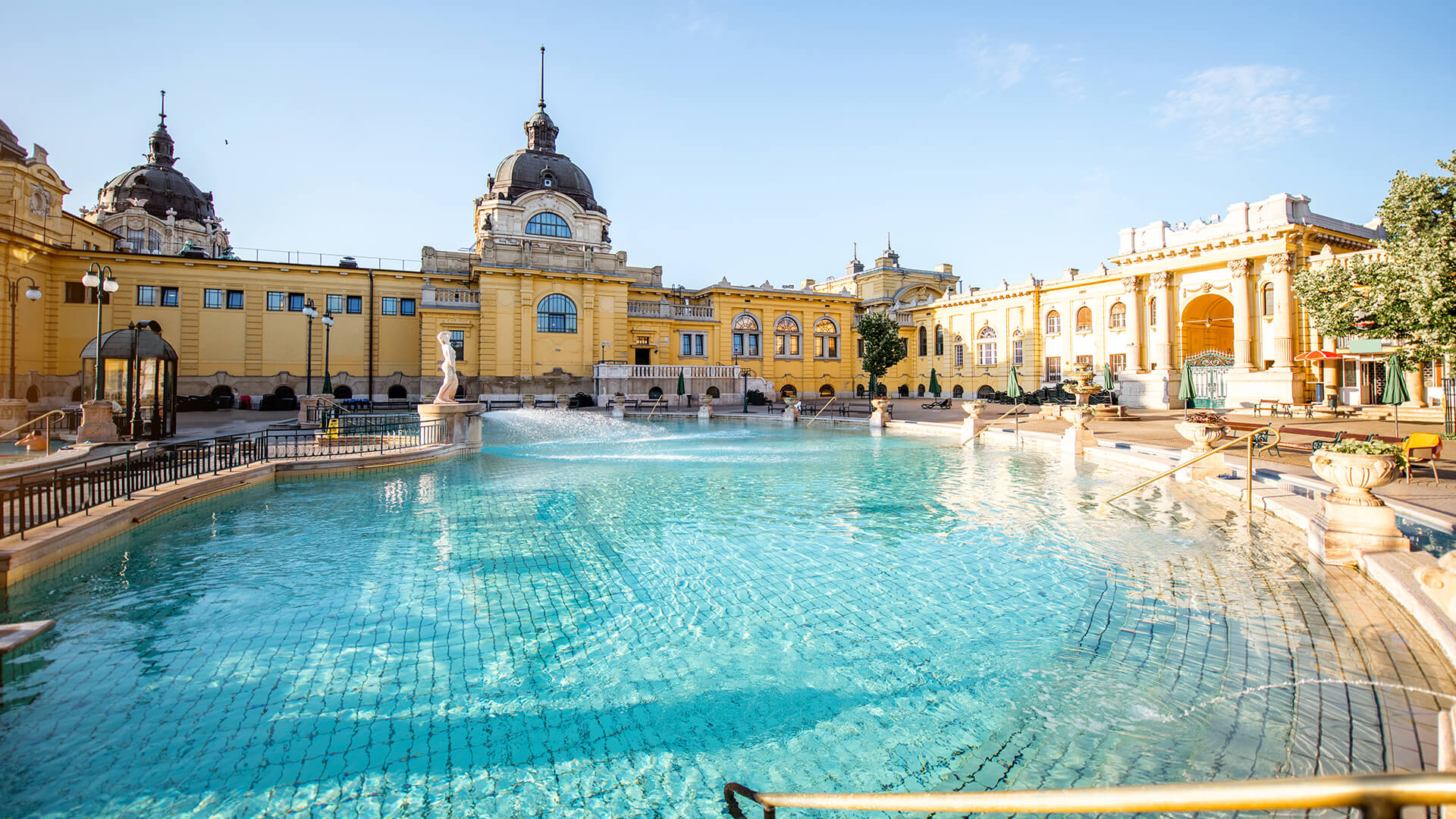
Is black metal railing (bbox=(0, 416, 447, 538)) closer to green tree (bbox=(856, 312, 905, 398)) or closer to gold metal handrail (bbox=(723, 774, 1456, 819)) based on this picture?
gold metal handrail (bbox=(723, 774, 1456, 819))

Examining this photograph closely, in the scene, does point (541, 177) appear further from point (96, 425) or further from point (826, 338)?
point (96, 425)

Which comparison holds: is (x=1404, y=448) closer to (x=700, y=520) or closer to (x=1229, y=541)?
(x=1229, y=541)

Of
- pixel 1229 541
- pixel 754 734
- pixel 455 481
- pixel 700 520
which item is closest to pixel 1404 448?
pixel 1229 541

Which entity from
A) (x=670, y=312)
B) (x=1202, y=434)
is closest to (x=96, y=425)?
(x=1202, y=434)

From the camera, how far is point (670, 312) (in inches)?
1783

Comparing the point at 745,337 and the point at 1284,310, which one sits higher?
the point at 745,337

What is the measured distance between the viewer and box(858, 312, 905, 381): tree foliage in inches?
1602

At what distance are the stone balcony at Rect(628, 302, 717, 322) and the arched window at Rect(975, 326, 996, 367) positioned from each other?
17991 millimetres

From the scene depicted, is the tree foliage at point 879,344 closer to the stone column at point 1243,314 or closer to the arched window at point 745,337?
the arched window at point 745,337

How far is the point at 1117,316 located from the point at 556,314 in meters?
31.8

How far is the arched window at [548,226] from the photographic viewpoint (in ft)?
139

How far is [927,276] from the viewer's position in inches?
2165

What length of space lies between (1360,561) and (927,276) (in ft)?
168

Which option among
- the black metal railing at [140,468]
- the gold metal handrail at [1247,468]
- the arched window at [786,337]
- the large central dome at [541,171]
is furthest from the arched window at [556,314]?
the gold metal handrail at [1247,468]
